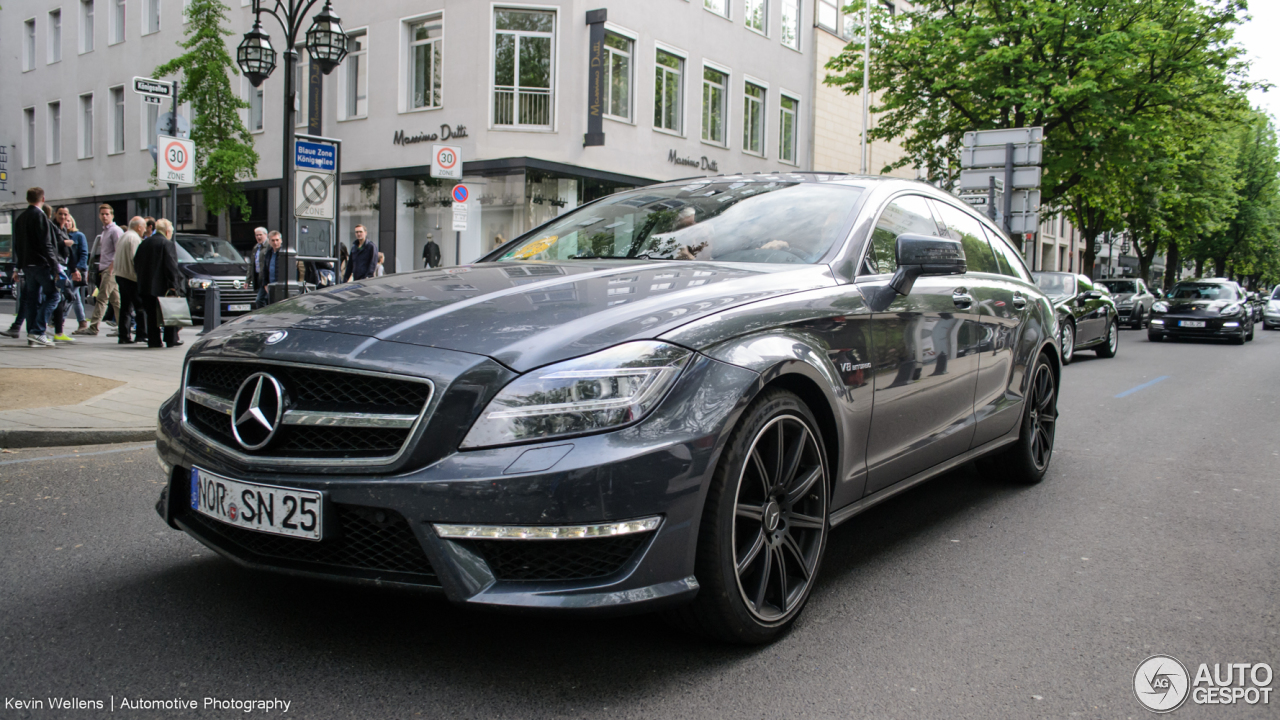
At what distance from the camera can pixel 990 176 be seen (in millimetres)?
19438

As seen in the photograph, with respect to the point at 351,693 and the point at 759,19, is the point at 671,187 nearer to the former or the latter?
the point at 351,693

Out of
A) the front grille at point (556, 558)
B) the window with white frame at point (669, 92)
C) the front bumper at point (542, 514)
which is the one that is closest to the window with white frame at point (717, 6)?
the window with white frame at point (669, 92)

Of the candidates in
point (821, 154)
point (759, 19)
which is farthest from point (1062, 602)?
point (821, 154)

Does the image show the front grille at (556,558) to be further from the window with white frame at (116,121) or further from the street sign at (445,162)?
the window with white frame at (116,121)

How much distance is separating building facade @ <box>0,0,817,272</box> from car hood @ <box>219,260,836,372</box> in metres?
18.5

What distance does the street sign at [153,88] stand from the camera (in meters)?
12.1

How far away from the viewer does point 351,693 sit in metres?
2.56

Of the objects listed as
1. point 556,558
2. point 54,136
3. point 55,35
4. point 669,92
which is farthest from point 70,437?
point 55,35

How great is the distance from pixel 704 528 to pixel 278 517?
3.70ft

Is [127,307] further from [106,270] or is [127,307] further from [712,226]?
[712,226]

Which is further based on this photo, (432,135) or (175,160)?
(432,135)

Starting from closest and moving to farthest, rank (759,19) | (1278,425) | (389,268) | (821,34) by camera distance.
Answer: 1. (1278,425)
2. (389,268)
3. (759,19)
4. (821,34)

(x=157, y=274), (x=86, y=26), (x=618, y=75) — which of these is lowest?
(x=157, y=274)

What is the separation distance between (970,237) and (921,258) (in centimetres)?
161
